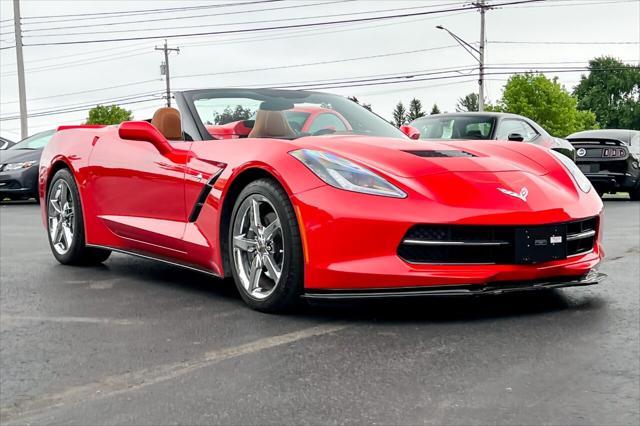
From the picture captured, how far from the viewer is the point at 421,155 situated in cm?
459

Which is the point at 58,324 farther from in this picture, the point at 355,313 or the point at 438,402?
the point at 438,402

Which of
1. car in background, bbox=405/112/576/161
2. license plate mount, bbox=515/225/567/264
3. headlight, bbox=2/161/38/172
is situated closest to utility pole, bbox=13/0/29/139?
headlight, bbox=2/161/38/172

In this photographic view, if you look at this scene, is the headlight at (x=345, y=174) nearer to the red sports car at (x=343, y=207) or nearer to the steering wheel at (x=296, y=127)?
the red sports car at (x=343, y=207)

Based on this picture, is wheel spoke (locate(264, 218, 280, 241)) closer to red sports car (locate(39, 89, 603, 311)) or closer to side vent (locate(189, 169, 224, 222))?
red sports car (locate(39, 89, 603, 311))

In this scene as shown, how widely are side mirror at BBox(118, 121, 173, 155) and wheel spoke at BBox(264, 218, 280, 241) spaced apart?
104 centimetres

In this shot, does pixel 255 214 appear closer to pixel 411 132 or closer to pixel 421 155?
pixel 421 155

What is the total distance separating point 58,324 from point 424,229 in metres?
1.96

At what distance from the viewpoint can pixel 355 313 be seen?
452cm

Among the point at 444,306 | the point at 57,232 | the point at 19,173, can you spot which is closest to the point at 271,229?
the point at 444,306

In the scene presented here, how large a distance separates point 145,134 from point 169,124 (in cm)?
28

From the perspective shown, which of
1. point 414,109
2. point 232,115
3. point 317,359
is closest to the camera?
point 317,359

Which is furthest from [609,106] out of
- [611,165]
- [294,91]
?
[294,91]

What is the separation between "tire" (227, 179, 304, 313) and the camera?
4.33 m

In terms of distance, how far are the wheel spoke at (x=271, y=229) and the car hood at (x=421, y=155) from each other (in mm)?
444
